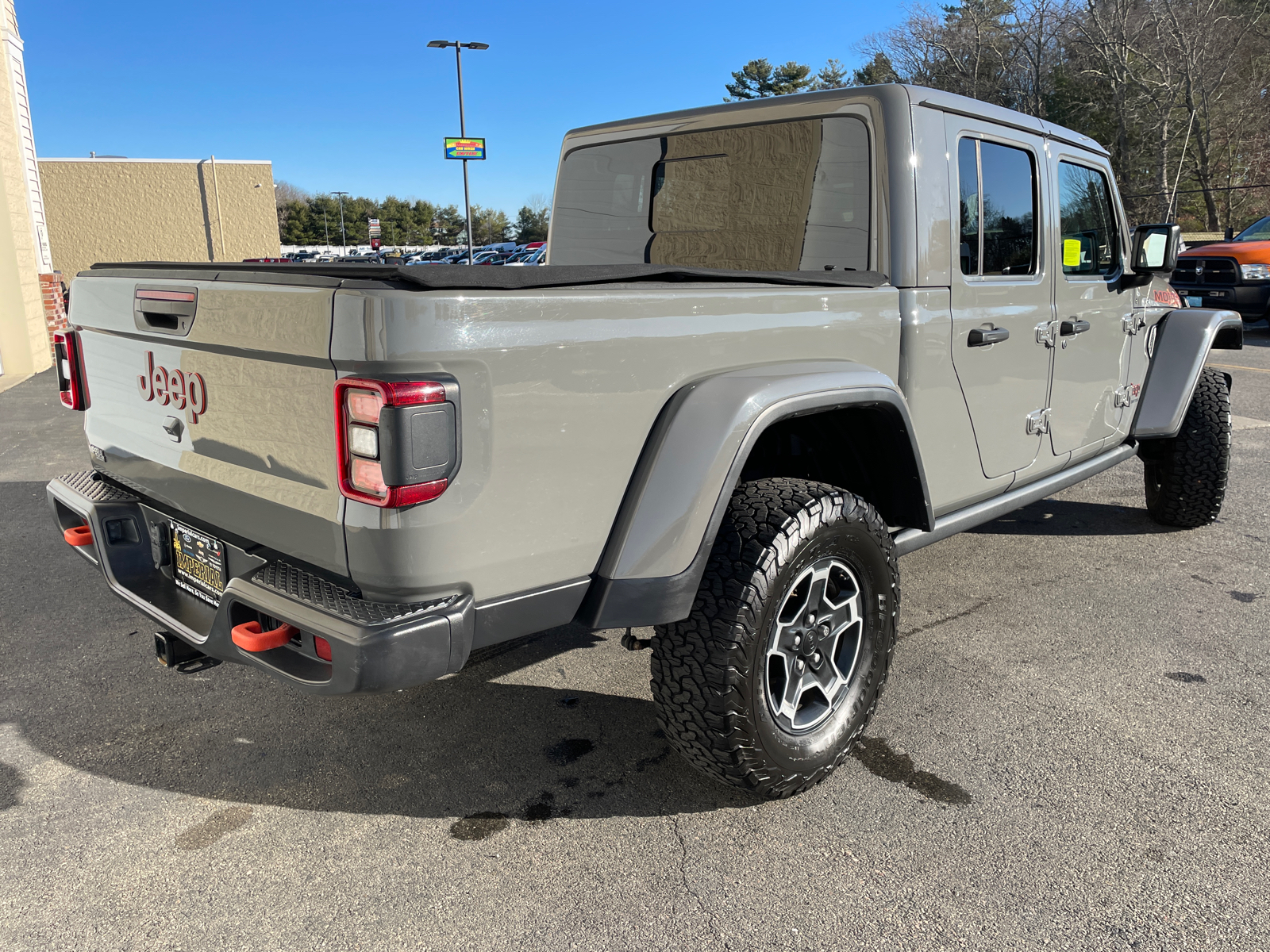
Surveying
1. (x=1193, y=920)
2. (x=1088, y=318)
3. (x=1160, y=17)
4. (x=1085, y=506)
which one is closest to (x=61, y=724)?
(x=1193, y=920)

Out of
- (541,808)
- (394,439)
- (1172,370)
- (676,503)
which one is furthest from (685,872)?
(1172,370)

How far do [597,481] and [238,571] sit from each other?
0.99 metres

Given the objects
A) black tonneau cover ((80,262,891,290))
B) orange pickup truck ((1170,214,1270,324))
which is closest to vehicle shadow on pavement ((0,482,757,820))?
black tonneau cover ((80,262,891,290))

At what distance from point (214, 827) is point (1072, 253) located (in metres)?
3.68

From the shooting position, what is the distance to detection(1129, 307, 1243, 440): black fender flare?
14.4 ft

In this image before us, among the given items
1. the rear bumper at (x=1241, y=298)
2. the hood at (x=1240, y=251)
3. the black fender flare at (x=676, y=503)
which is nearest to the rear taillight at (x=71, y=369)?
the black fender flare at (x=676, y=503)

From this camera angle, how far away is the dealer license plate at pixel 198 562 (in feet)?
7.80

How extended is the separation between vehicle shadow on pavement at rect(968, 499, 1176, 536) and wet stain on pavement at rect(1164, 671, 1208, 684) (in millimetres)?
1673

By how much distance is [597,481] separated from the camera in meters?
2.07

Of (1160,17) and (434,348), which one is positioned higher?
(1160,17)

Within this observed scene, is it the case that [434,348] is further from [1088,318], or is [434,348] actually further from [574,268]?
[1088,318]

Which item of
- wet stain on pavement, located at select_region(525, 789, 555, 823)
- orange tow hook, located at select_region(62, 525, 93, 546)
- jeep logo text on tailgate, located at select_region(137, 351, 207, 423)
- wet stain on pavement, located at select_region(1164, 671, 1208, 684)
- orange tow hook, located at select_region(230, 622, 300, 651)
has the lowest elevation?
wet stain on pavement, located at select_region(1164, 671, 1208, 684)

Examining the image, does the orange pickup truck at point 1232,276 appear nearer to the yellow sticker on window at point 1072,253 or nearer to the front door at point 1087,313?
the front door at point 1087,313

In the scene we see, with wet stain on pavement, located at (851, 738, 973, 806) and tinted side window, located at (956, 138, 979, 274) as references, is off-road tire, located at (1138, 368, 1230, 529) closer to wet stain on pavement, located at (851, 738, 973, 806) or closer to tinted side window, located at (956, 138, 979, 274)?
tinted side window, located at (956, 138, 979, 274)
